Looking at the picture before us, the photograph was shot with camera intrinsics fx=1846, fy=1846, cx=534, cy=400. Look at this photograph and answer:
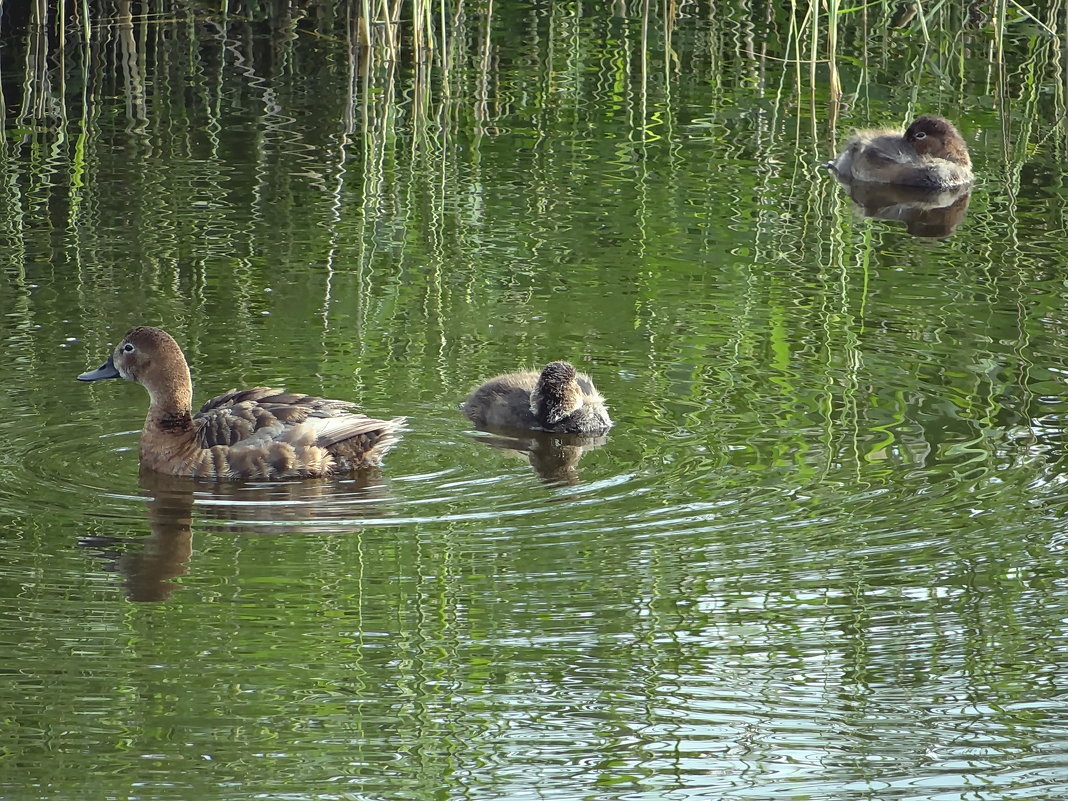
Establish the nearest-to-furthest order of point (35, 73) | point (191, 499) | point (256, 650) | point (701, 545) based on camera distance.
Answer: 1. point (256, 650)
2. point (701, 545)
3. point (191, 499)
4. point (35, 73)

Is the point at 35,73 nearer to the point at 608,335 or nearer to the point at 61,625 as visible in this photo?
the point at 608,335

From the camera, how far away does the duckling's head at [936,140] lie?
524 inches

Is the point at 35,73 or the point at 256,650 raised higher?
the point at 35,73

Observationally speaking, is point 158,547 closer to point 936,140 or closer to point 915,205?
point 915,205

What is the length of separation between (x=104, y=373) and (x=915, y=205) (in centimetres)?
687

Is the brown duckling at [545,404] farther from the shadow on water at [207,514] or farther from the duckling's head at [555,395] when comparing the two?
the shadow on water at [207,514]

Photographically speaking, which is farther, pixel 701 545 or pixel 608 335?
pixel 608 335

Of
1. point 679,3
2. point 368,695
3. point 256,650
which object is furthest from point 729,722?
point 679,3

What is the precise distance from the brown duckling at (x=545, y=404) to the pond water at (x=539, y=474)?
0.15 metres

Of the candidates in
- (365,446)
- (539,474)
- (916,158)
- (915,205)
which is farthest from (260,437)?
(916,158)

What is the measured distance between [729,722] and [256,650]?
153 centimetres

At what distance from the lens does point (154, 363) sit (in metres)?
8.07

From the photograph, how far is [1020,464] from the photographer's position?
757cm

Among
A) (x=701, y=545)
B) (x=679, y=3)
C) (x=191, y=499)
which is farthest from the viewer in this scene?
(x=679, y=3)
